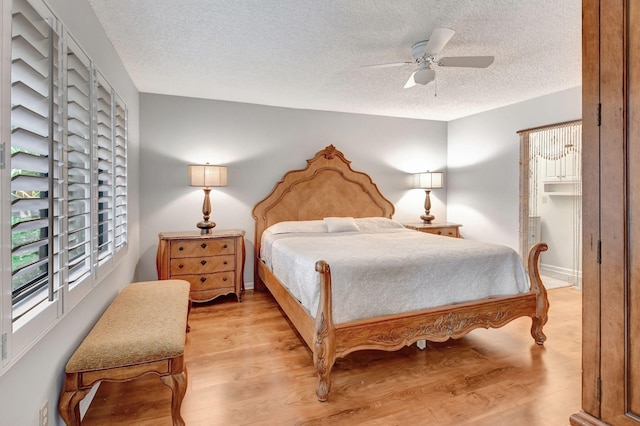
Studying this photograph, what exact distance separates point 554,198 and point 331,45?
426cm

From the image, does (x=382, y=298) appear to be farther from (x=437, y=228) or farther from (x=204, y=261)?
(x=437, y=228)

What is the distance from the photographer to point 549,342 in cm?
270

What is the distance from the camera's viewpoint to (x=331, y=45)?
2.62 metres

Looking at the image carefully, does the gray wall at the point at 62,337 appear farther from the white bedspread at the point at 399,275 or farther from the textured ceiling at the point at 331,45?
the white bedspread at the point at 399,275


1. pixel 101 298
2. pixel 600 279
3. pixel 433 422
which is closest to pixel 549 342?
pixel 433 422

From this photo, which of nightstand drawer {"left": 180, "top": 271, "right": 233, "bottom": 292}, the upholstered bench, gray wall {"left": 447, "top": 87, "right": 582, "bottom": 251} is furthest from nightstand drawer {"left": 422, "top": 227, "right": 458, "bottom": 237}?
the upholstered bench

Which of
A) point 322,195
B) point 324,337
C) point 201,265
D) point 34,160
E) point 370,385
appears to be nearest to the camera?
point 34,160

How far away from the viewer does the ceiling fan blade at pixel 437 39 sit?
2.13 meters

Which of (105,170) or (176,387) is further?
(105,170)

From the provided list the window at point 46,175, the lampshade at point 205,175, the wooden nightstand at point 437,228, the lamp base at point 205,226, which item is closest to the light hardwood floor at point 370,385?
the window at point 46,175

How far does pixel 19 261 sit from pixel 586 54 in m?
1.91

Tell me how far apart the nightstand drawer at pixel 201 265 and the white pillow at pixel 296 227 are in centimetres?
62

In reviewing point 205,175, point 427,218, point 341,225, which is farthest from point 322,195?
point 427,218

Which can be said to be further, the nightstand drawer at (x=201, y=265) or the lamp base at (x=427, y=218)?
the lamp base at (x=427, y=218)
